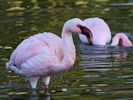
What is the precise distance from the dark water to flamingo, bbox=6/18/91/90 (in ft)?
1.34

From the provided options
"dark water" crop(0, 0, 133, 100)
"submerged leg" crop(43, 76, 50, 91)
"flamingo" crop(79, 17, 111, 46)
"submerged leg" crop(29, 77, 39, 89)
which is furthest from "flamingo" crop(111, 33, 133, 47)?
"submerged leg" crop(29, 77, 39, 89)

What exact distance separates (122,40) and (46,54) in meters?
4.82

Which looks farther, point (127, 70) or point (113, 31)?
point (113, 31)

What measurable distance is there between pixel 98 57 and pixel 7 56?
200cm

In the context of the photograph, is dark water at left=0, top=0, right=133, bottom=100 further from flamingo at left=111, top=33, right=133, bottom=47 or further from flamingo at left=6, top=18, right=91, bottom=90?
flamingo at left=6, top=18, right=91, bottom=90

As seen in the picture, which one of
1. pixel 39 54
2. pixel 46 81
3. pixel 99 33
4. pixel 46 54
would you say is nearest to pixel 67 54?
pixel 46 54

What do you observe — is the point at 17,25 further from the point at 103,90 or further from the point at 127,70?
the point at 103,90

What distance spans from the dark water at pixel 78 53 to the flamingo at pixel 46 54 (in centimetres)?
41

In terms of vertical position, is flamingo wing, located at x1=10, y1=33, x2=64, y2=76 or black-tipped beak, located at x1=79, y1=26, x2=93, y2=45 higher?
black-tipped beak, located at x1=79, y1=26, x2=93, y2=45

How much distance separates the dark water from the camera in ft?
34.8

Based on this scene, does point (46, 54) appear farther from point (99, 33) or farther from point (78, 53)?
point (99, 33)

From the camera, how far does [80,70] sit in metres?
12.2

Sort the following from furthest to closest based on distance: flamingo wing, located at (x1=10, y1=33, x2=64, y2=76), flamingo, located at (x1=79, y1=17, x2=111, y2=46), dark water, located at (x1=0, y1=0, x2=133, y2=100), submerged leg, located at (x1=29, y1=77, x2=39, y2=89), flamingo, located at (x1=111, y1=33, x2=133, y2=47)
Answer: flamingo, located at (x1=79, y1=17, x2=111, y2=46) → flamingo, located at (x1=111, y1=33, x2=133, y2=47) → submerged leg, located at (x1=29, y1=77, x2=39, y2=89) → dark water, located at (x1=0, y1=0, x2=133, y2=100) → flamingo wing, located at (x1=10, y1=33, x2=64, y2=76)

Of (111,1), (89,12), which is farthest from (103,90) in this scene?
(111,1)
